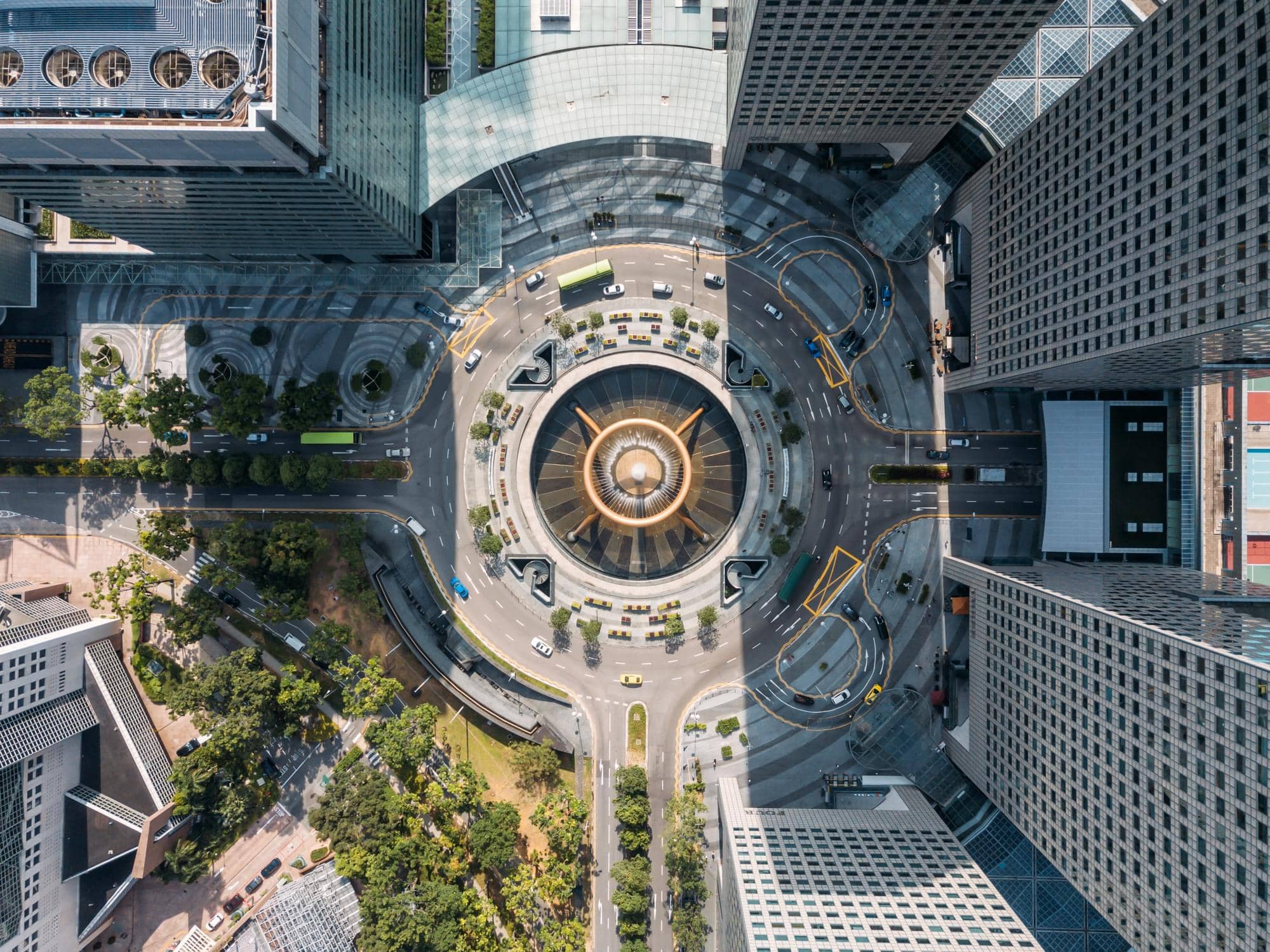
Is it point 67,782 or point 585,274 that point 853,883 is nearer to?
point 585,274

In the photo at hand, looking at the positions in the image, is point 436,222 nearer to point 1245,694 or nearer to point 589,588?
point 589,588

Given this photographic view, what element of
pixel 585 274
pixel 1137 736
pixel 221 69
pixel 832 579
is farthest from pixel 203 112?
pixel 1137 736

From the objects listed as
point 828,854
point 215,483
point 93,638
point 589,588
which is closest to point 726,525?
point 589,588

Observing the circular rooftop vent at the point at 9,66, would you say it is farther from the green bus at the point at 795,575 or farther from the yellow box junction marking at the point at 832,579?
the yellow box junction marking at the point at 832,579

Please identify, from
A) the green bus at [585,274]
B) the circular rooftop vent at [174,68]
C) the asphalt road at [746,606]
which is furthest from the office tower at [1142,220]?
the circular rooftop vent at [174,68]

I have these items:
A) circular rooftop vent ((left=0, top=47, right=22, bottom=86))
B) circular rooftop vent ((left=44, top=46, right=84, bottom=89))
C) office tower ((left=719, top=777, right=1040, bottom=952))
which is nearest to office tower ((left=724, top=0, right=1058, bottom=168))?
Result: circular rooftop vent ((left=44, top=46, right=84, bottom=89))

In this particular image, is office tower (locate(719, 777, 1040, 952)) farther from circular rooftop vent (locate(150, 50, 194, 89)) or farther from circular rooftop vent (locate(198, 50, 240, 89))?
circular rooftop vent (locate(150, 50, 194, 89))

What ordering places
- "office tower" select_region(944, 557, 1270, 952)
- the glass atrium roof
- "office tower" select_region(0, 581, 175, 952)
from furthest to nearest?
the glass atrium roof
"office tower" select_region(0, 581, 175, 952)
"office tower" select_region(944, 557, 1270, 952)
